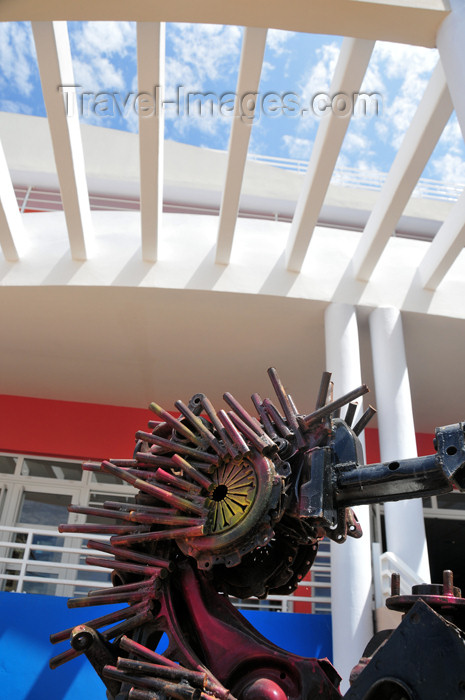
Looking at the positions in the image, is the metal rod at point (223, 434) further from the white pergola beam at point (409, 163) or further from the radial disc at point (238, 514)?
the white pergola beam at point (409, 163)

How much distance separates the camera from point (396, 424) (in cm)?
643

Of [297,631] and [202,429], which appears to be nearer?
[202,429]

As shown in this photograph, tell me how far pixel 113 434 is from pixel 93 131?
5304 millimetres

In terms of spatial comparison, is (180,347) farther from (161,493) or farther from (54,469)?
(161,493)

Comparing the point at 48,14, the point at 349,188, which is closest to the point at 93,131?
the point at 349,188

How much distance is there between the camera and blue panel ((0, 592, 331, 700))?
555 centimetres

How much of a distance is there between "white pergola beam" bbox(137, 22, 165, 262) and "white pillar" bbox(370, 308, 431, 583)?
101 inches

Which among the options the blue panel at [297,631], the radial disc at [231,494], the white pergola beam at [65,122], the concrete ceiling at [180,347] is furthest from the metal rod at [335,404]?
the concrete ceiling at [180,347]

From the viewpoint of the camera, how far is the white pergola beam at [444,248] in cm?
634

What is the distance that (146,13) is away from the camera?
457 cm

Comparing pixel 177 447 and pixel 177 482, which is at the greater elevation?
pixel 177 447

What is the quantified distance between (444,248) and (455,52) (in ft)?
7.77

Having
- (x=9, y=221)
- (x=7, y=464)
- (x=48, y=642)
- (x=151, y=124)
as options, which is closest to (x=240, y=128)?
(x=151, y=124)

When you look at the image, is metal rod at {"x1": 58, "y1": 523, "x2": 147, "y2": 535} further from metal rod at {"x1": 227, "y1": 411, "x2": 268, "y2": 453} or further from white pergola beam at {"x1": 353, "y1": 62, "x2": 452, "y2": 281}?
white pergola beam at {"x1": 353, "y1": 62, "x2": 452, "y2": 281}
